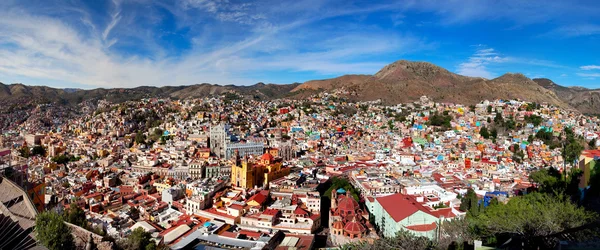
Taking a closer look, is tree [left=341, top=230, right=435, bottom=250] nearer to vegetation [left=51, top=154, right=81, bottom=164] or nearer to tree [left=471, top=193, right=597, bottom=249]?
tree [left=471, top=193, right=597, bottom=249]

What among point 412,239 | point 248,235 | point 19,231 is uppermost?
point 19,231

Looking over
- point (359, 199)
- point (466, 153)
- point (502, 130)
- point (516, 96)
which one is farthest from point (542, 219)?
point (516, 96)

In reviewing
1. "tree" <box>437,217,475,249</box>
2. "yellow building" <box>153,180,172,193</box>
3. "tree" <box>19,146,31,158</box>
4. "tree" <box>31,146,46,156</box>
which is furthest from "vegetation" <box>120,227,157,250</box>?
"tree" <box>31,146,46,156</box>

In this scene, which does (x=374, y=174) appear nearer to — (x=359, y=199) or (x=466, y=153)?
(x=359, y=199)

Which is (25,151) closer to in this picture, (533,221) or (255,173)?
(255,173)

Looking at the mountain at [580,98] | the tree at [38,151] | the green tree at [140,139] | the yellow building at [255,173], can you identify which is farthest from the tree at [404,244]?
the mountain at [580,98]
